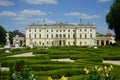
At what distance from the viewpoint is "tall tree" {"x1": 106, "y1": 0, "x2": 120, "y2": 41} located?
140 ft

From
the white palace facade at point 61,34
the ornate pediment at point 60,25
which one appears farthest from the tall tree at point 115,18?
the ornate pediment at point 60,25

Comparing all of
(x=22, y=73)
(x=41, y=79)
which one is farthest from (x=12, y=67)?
(x=41, y=79)

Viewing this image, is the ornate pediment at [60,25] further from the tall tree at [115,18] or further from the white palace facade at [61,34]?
the tall tree at [115,18]

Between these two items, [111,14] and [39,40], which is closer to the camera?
[111,14]

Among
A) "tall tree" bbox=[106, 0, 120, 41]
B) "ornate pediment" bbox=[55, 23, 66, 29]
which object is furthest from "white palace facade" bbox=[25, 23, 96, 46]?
"tall tree" bbox=[106, 0, 120, 41]

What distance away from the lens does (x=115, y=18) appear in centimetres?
4291

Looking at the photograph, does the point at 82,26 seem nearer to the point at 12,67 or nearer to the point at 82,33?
the point at 82,33

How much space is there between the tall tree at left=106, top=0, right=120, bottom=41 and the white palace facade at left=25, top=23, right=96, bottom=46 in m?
25.4

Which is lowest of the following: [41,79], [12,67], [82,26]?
[41,79]

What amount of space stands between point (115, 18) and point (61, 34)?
30.2 m

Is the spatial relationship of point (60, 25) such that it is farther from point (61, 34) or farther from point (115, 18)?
point (115, 18)

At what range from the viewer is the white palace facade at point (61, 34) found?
7125 cm

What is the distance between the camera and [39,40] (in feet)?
237

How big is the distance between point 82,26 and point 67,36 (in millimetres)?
4480
